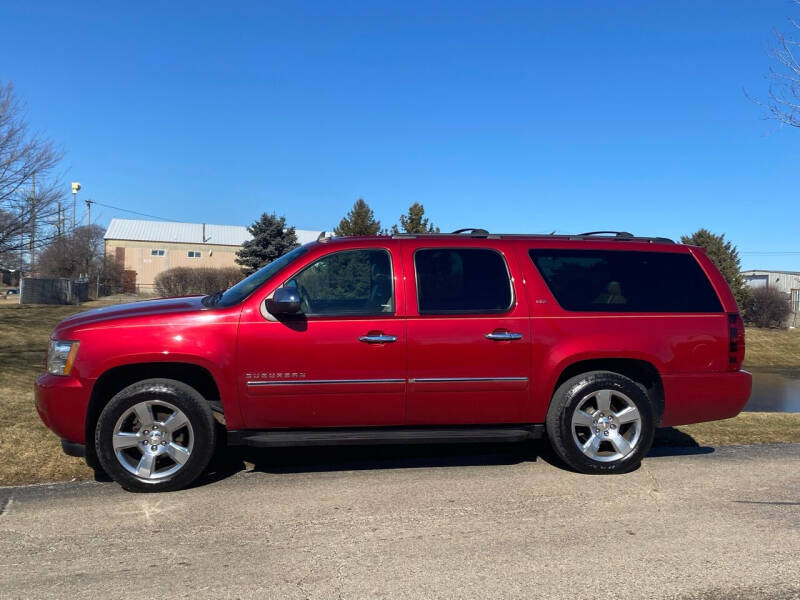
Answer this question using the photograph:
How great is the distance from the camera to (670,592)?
3.15m

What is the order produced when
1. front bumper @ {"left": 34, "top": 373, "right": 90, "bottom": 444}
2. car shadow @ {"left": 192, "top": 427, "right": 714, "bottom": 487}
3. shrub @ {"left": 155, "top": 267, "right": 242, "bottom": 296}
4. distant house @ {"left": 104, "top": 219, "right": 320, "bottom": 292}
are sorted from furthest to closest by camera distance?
distant house @ {"left": 104, "top": 219, "right": 320, "bottom": 292}
shrub @ {"left": 155, "top": 267, "right": 242, "bottom": 296}
car shadow @ {"left": 192, "top": 427, "right": 714, "bottom": 487}
front bumper @ {"left": 34, "top": 373, "right": 90, "bottom": 444}

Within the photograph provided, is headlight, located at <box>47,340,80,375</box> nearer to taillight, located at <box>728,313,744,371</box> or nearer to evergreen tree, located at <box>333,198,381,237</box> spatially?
taillight, located at <box>728,313,744,371</box>

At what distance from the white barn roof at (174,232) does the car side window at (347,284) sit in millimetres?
62280

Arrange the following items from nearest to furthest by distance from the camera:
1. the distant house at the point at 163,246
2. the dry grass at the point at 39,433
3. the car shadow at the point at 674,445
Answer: the dry grass at the point at 39,433 < the car shadow at the point at 674,445 < the distant house at the point at 163,246

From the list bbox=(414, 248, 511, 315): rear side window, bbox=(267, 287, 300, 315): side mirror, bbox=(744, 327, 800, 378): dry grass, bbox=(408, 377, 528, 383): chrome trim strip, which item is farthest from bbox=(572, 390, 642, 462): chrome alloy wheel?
bbox=(744, 327, 800, 378): dry grass

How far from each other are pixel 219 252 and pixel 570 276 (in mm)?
68256

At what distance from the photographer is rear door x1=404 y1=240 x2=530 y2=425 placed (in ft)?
15.9

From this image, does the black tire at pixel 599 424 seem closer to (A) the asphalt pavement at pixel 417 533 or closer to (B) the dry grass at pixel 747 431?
(A) the asphalt pavement at pixel 417 533

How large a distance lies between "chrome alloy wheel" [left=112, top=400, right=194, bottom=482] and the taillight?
4.30 m

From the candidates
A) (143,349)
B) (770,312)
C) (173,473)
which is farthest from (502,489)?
(770,312)

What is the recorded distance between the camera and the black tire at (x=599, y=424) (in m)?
4.99

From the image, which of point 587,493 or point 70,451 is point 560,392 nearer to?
point 587,493

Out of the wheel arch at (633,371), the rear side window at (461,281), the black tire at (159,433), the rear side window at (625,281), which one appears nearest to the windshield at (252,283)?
the black tire at (159,433)

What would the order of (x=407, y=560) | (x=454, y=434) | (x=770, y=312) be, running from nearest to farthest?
(x=407, y=560) → (x=454, y=434) → (x=770, y=312)
